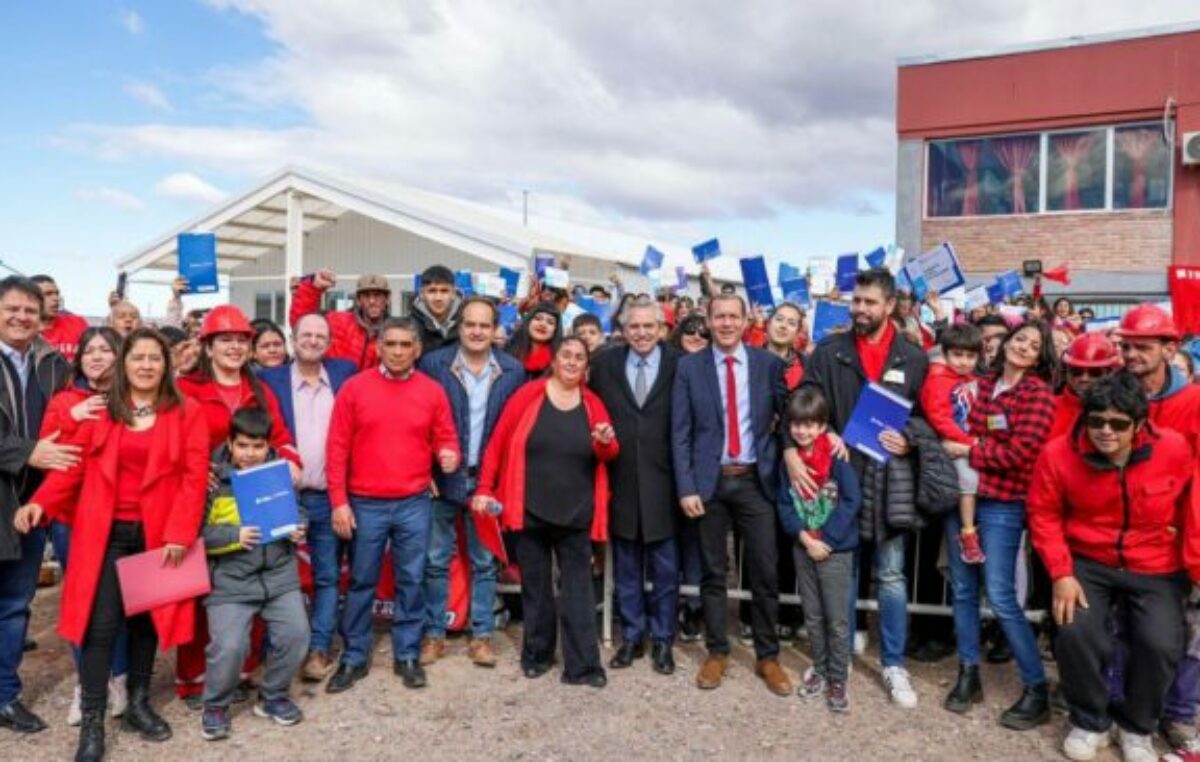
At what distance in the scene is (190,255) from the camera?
26.1 ft

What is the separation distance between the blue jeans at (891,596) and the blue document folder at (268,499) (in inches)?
115

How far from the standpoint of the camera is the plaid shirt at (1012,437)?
4.66 m

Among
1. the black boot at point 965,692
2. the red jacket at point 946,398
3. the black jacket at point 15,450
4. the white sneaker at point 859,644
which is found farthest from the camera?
the white sneaker at point 859,644

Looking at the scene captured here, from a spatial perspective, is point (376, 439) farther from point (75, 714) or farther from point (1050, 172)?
point (1050, 172)

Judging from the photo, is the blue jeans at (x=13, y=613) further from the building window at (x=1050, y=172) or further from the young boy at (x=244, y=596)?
the building window at (x=1050, y=172)

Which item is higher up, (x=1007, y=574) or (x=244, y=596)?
(x=1007, y=574)

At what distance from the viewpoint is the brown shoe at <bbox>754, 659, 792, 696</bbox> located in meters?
5.12

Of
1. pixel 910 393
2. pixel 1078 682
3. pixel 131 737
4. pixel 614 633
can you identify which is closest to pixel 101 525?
pixel 131 737

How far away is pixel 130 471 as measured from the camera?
171 inches

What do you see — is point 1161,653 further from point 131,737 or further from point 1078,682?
point 131,737

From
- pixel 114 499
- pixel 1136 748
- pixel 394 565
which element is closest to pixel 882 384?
pixel 1136 748

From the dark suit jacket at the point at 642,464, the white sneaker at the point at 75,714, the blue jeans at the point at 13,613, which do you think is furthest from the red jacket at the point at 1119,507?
the blue jeans at the point at 13,613

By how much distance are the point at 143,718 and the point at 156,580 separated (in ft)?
2.49

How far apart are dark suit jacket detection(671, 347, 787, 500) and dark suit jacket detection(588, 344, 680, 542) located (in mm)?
125
